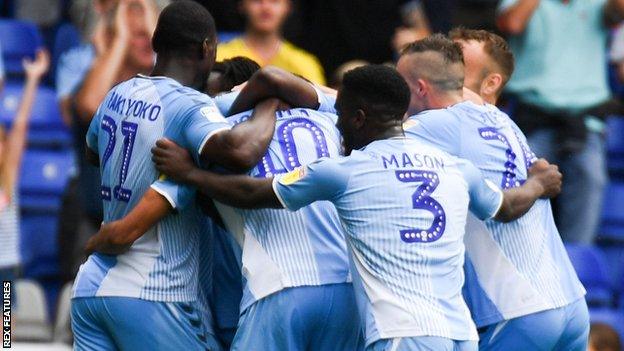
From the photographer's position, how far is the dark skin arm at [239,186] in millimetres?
6828

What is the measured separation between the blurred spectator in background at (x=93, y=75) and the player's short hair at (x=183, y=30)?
3.85 metres

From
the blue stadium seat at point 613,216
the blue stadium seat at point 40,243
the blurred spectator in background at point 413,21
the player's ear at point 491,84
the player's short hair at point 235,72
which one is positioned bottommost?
the blue stadium seat at point 40,243

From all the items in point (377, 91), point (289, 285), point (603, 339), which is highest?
point (377, 91)

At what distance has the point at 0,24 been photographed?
12352 millimetres

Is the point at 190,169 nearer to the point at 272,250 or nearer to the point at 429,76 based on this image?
the point at 272,250

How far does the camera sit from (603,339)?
34.3ft

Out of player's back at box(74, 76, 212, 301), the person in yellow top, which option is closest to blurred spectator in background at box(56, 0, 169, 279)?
the person in yellow top

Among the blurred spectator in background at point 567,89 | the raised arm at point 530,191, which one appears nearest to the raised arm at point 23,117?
the blurred spectator in background at point 567,89

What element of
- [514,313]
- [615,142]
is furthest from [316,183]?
[615,142]

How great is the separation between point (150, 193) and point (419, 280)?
1.20 m

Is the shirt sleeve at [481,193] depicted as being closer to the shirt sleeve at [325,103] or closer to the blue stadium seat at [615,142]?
the shirt sleeve at [325,103]

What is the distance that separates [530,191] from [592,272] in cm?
440

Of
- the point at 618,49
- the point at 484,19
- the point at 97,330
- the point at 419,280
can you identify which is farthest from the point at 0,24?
the point at 419,280

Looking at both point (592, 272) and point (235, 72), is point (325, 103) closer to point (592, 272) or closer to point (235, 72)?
point (235, 72)
